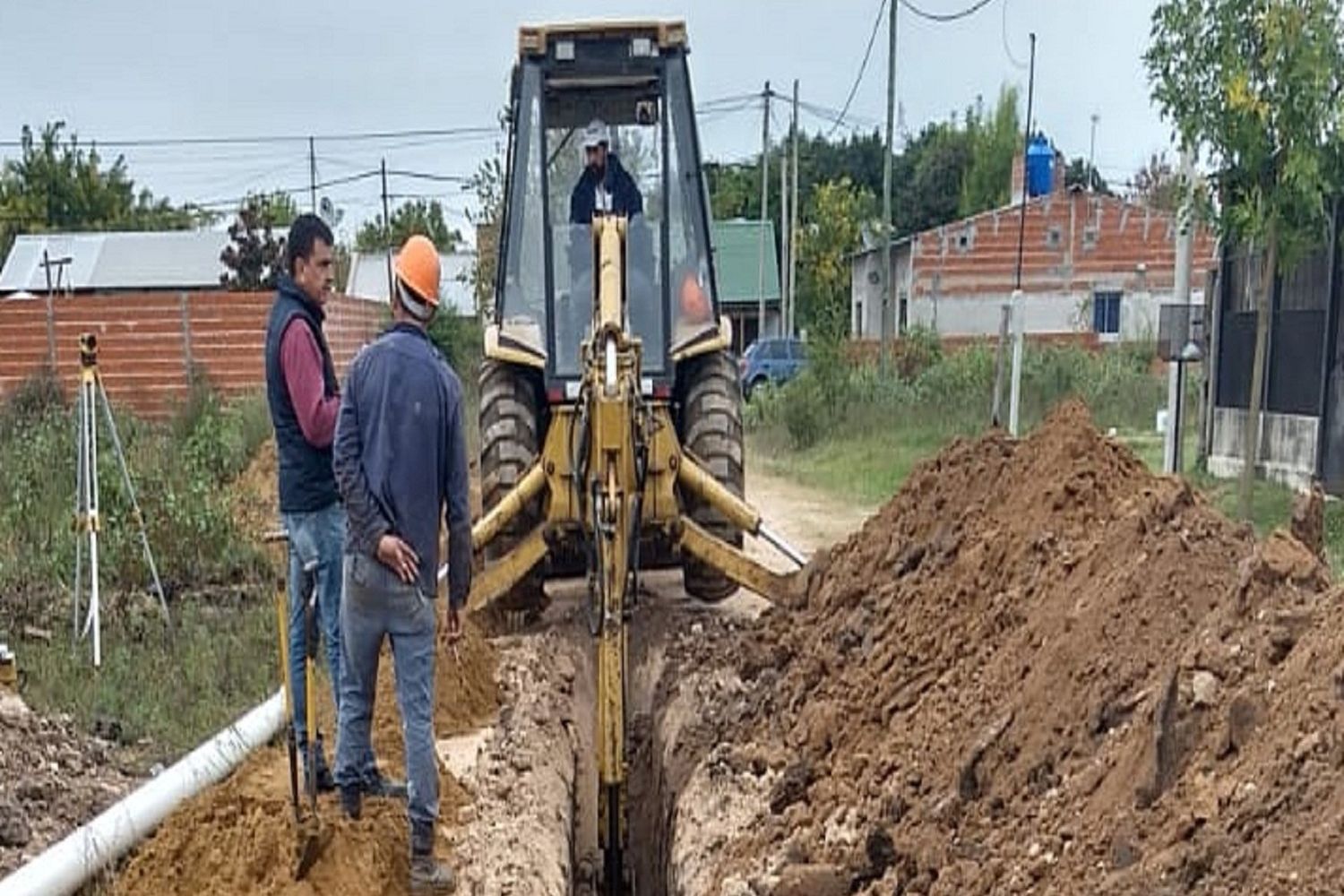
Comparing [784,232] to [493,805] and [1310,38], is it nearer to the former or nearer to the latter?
[1310,38]

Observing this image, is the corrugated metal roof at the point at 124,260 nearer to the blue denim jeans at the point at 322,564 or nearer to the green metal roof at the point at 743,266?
the green metal roof at the point at 743,266

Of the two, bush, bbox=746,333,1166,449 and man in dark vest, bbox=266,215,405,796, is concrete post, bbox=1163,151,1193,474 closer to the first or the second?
bush, bbox=746,333,1166,449

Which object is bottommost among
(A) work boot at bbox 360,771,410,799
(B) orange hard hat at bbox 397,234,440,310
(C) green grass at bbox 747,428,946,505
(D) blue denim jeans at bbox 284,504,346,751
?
(C) green grass at bbox 747,428,946,505

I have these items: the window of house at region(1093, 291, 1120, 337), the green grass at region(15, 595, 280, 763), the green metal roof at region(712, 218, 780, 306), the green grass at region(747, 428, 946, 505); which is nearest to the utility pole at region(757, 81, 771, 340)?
the green metal roof at region(712, 218, 780, 306)

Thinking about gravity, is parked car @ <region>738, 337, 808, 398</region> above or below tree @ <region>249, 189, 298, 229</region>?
below

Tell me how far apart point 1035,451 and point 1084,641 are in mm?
2019

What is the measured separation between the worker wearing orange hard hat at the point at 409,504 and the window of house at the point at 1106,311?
32999 mm

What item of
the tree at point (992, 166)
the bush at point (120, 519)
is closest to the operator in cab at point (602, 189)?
the bush at point (120, 519)

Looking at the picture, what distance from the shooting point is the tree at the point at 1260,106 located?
9281mm

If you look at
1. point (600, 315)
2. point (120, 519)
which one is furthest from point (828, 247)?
point (600, 315)

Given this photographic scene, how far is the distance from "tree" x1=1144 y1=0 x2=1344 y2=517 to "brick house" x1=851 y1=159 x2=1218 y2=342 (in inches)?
1014

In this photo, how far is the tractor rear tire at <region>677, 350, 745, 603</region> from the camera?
7.92 meters

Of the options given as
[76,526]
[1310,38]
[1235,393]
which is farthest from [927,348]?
[76,526]

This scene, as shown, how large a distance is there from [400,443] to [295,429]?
643mm
